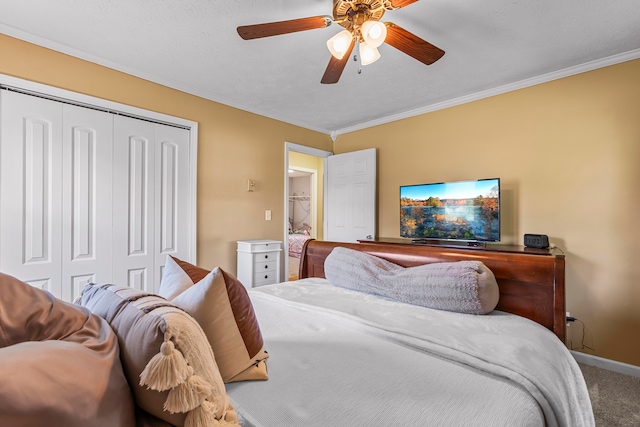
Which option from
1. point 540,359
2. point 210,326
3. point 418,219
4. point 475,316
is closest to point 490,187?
point 418,219

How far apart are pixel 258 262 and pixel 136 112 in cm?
181

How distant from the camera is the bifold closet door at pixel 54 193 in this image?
206cm

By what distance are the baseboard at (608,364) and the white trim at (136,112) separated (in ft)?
11.7

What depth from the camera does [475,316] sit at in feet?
4.83

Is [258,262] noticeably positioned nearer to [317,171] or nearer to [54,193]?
[54,193]

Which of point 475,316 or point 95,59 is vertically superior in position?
point 95,59

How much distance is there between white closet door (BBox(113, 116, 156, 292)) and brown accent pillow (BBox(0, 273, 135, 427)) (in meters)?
2.18

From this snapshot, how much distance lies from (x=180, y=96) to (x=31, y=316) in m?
2.83

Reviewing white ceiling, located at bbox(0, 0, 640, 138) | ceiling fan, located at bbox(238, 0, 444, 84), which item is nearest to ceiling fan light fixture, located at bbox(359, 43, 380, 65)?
ceiling fan, located at bbox(238, 0, 444, 84)

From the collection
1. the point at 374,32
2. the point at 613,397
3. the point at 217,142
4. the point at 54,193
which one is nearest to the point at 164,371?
the point at 374,32

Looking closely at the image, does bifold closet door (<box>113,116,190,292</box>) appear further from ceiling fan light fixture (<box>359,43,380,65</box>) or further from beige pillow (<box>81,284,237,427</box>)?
beige pillow (<box>81,284,237,427</box>)

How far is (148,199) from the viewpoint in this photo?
269 cm

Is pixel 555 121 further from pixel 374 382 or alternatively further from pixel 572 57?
pixel 374 382

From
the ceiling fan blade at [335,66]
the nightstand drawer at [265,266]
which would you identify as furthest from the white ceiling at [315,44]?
the nightstand drawer at [265,266]
